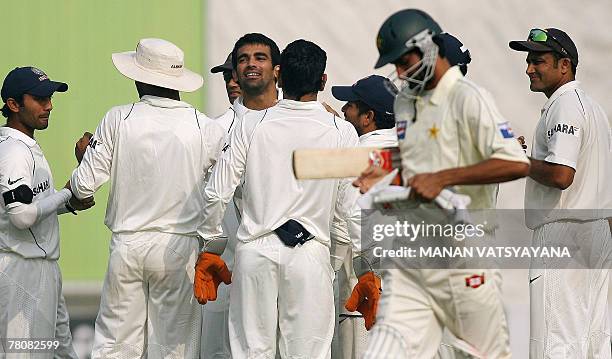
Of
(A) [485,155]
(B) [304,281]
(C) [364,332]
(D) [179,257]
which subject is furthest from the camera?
(C) [364,332]

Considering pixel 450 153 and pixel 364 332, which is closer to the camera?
pixel 450 153

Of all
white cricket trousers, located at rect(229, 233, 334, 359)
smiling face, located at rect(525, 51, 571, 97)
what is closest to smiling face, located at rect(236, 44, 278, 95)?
white cricket trousers, located at rect(229, 233, 334, 359)

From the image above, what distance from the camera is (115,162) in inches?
273

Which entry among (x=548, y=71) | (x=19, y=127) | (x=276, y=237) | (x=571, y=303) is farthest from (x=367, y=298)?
(x=19, y=127)

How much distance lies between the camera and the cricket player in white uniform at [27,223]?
7047mm

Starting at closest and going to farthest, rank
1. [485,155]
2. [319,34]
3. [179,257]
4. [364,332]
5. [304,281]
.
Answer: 1. [485,155]
2. [304,281]
3. [179,257]
4. [364,332]
5. [319,34]

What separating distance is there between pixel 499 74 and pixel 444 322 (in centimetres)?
532

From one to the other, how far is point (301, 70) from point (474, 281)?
6.24 ft

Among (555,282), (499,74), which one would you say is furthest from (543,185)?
(499,74)

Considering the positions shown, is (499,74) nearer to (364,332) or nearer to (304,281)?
(364,332)

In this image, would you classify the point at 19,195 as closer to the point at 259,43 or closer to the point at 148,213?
the point at 148,213

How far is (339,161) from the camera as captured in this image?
534cm

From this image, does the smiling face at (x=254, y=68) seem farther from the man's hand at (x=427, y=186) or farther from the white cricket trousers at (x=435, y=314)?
the man's hand at (x=427, y=186)

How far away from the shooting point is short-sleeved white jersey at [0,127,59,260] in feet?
23.1
